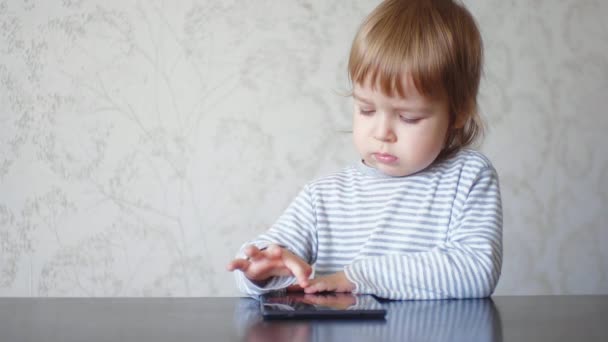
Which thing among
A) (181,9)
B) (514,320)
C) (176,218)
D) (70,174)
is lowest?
(514,320)

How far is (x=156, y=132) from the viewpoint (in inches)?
74.3

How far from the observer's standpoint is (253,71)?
190cm

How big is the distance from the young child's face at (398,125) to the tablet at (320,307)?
0.31 m

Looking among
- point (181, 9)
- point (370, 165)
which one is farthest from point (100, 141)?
point (370, 165)

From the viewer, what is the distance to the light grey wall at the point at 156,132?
187 cm

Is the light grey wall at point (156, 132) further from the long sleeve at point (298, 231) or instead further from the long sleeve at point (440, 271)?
the long sleeve at point (440, 271)

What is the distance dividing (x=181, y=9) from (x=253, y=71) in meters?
0.25

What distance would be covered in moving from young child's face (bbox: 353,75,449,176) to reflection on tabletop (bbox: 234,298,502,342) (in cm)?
35

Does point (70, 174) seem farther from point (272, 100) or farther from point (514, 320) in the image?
point (514, 320)

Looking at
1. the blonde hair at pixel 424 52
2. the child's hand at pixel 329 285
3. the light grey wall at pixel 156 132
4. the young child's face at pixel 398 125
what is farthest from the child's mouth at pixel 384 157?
the light grey wall at pixel 156 132

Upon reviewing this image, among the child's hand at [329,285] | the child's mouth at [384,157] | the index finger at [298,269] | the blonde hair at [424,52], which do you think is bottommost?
the child's hand at [329,285]

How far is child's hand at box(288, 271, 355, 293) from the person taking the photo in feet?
2.72

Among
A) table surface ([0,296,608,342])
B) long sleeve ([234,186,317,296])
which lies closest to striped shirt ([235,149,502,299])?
long sleeve ([234,186,317,296])

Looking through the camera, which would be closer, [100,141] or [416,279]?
[416,279]
